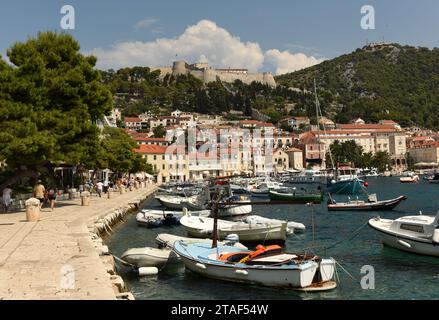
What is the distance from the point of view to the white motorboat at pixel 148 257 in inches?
715

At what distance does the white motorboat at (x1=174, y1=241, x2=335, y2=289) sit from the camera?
15.1 metres

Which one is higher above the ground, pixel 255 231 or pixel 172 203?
pixel 255 231

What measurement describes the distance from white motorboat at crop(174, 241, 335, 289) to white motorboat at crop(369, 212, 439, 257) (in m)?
7.21

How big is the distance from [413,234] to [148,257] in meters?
12.0

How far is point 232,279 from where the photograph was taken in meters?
16.4

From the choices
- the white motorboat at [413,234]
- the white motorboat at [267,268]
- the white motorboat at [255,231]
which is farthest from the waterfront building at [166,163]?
the white motorboat at [267,268]

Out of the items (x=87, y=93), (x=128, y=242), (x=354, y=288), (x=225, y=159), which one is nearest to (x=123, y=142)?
(x=87, y=93)

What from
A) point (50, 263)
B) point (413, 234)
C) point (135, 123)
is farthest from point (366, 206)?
point (135, 123)

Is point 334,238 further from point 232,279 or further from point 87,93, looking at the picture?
point 87,93

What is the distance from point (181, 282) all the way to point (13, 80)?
20101 mm

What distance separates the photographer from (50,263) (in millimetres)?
14297

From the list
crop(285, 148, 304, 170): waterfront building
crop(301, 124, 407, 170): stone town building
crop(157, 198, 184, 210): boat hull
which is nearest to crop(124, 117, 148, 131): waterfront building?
crop(285, 148, 304, 170): waterfront building

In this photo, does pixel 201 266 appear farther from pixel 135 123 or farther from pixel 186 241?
pixel 135 123

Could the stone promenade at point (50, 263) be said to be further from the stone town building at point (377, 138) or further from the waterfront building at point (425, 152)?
the waterfront building at point (425, 152)
